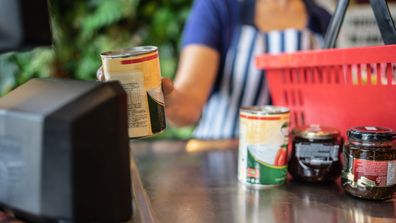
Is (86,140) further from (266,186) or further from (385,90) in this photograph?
(385,90)

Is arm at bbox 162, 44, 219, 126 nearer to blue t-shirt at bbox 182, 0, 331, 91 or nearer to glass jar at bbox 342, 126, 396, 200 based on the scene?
blue t-shirt at bbox 182, 0, 331, 91

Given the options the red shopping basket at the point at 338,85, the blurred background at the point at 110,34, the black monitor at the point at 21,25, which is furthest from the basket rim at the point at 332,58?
the blurred background at the point at 110,34

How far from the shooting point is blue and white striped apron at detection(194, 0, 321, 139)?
1310mm

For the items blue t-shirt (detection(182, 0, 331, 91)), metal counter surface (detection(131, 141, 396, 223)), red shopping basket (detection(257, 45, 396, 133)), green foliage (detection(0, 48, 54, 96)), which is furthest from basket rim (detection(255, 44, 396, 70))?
green foliage (detection(0, 48, 54, 96))

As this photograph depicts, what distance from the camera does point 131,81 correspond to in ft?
2.15

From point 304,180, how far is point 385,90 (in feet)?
0.68

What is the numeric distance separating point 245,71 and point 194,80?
0.16 m

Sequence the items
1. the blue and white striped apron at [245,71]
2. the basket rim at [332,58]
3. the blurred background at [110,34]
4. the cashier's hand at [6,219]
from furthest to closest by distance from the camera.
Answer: the blurred background at [110,34] → the blue and white striped apron at [245,71] → the basket rim at [332,58] → the cashier's hand at [6,219]

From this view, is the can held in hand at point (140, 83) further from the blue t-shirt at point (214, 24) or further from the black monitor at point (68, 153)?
the blue t-shirt at point (214, 24)

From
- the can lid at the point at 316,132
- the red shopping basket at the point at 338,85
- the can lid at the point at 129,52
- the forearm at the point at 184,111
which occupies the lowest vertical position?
the forearm at the point at 184,111

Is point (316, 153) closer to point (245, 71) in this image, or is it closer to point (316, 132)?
point (316, 132)

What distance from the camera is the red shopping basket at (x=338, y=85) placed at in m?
0.76

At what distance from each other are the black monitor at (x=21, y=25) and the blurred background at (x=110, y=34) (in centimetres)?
176

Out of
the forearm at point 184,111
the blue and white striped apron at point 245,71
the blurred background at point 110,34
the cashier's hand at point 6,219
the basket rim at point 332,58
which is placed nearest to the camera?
the cashier's hand at point 6,219
